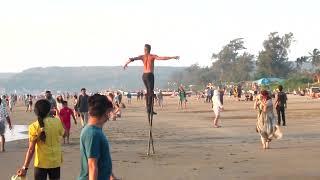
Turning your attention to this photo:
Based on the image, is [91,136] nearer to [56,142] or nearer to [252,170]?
[56,142]

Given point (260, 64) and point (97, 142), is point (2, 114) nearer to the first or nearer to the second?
point (97, 142)

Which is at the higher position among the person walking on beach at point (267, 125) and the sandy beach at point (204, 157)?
the person walking on beach at point (267, 125)

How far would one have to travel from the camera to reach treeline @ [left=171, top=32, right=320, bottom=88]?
118 metres

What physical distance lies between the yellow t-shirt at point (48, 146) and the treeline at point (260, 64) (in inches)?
3265

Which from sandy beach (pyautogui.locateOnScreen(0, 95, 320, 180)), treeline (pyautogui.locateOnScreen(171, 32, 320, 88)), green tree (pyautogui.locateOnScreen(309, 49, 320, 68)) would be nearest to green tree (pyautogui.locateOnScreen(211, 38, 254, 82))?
treeline (pyautogui.locateOnScreen(171, 32, 320, 88))

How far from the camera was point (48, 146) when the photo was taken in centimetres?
780

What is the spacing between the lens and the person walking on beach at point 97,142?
18.9 ft

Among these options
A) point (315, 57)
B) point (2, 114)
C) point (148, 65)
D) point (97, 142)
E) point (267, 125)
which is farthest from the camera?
point (315, 57)

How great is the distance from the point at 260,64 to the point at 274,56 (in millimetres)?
3254

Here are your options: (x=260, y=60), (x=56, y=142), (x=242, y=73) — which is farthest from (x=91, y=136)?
(x=242, y=73)

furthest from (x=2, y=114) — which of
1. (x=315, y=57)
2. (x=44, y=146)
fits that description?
(x=315, y=57)

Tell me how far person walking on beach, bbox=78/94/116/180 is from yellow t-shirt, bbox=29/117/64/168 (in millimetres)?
1974

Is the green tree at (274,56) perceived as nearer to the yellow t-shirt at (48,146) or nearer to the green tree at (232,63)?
the green tree at (232,63)

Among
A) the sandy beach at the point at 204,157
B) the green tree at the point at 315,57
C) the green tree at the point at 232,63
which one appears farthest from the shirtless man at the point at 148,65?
the green tree at the point at 232,63
